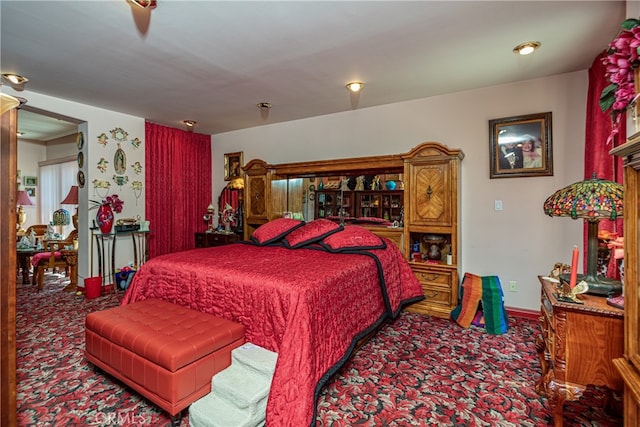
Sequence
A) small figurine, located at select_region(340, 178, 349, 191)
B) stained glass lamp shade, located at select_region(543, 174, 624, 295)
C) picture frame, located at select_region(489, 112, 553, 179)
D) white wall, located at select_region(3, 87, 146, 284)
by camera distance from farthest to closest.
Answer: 1. small figurine, located at select_region(340, 178, 349, 191)
2. white wall, located at select_region(3, 87, 146, 284)
3. picture frame, located at select_region(489, 112, 553, 179)
4. stained glass lamp shade, located at select_region(543, 174, 624, 295)

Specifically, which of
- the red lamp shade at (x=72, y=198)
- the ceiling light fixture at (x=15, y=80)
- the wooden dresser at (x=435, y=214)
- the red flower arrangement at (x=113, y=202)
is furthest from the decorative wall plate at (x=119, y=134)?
the wooden dresser at (x=435, y=214)

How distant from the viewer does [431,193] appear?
11.0 feet

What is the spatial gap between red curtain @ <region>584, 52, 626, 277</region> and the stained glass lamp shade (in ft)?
2.63

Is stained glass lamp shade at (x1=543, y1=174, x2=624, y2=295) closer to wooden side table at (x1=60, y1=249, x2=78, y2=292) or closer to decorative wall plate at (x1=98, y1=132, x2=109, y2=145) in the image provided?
decorative wall plate at (x1=98, y1=132, x2=109, y2=145)

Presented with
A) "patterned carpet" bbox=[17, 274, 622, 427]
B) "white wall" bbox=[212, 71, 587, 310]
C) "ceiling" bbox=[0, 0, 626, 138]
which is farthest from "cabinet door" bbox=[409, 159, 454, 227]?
"patterned carpet" bbox=[17, 274, 622, 427]

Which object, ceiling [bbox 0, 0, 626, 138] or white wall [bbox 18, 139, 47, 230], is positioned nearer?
ceiling [bbox 0, 0, 626, 138]

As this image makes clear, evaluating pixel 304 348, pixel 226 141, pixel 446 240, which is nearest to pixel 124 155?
pixel 226 141

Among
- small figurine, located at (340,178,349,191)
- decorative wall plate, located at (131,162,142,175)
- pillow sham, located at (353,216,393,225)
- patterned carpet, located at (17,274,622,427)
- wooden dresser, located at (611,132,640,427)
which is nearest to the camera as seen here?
wooden dresser, located at (611,132,640,427)

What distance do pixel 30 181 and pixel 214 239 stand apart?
4479mm

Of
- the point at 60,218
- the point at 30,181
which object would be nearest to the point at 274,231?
the point at 60,218

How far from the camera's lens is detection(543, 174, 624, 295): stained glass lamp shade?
1.54 meters

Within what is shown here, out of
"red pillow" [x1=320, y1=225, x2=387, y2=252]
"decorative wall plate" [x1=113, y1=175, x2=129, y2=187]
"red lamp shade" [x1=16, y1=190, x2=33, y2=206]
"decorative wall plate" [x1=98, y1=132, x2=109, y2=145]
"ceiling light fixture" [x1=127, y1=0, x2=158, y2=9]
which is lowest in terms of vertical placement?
"red pillow" [x1=320, y1=225, x2=387, y2=252]

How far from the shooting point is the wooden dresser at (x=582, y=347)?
4.57 feet

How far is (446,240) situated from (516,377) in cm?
163
